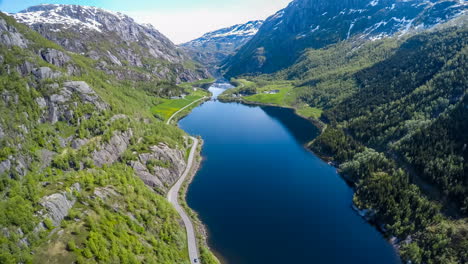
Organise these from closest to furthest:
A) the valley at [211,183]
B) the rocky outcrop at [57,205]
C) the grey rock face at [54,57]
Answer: the rocky outcrop at [57,205]
the valley at [211,183]
the grey rock face at [54,57]

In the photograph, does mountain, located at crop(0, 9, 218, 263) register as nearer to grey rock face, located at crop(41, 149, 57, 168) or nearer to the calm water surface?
grey rock face, located at crop(41, 149, 57, 168)

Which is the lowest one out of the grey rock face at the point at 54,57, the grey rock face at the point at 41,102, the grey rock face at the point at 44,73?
the grey rock face at the point at 41,102

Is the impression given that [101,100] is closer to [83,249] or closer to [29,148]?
[29,148]

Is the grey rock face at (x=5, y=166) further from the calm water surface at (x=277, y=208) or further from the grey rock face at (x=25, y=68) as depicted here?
the calm water surface at (x=277, y=208)

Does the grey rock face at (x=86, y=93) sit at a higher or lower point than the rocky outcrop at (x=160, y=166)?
higher

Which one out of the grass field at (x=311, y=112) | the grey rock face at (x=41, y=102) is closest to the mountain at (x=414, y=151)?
the grass field at (x=311, y=112)

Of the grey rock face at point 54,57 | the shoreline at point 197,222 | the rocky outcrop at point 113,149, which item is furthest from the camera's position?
the grey rock face at point 54,57
